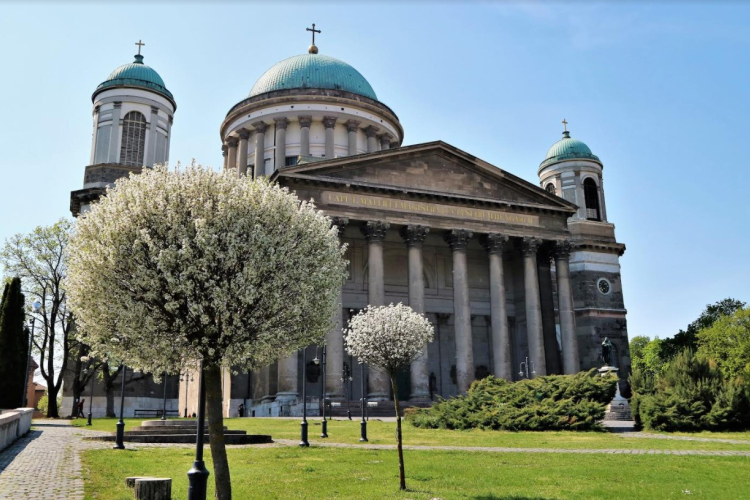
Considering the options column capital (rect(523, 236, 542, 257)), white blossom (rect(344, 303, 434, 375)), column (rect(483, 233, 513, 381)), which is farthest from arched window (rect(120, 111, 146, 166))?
white blossom (rect(344, 303, 434, 375))

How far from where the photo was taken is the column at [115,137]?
44.0 m

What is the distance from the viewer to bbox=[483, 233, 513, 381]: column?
39.2m

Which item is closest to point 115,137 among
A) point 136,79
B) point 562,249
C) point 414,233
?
point 136,79

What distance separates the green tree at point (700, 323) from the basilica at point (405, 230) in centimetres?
2087

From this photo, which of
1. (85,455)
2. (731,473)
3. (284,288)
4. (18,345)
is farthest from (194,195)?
(18,345)

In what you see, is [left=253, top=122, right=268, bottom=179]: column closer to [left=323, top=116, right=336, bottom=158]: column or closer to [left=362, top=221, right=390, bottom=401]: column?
[left=323, top=116, right=336, bottom=158]: column

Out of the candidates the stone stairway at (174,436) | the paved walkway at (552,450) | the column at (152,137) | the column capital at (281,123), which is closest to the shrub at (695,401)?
the paved walkway at (552,450)

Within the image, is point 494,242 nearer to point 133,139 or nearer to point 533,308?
point 533,308

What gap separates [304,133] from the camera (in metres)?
49.7

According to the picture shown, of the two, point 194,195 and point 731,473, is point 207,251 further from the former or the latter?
point 731,473

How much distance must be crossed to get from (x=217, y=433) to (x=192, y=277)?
258cm

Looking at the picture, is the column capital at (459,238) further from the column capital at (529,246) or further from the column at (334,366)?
the column at (334,366)

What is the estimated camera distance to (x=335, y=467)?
569 inches

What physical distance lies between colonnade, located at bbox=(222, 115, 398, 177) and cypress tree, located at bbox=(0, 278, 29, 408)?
18955 mm
